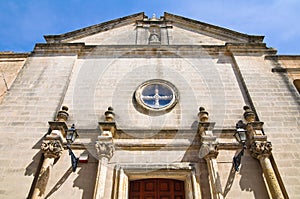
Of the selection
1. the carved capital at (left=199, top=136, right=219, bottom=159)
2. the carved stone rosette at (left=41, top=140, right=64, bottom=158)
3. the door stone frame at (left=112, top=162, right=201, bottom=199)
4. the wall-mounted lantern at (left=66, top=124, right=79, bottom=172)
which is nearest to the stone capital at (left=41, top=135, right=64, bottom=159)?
the carved stone rosette at (left=41, top=140, right=64, bottom=158)

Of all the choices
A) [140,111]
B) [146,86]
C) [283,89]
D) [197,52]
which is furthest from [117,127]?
[283,89]

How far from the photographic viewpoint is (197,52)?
9.38m

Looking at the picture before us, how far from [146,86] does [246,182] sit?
428cm

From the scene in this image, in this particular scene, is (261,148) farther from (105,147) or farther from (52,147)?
(52,147)

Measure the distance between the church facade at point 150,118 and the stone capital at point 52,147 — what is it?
24 mm

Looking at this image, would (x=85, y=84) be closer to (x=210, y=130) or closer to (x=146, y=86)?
(x=146, y=86)

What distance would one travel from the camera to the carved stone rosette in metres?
5.81

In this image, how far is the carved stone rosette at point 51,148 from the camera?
19.1ft

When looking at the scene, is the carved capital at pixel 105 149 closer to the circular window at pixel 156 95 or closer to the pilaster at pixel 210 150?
the circular window at pixel 156 95

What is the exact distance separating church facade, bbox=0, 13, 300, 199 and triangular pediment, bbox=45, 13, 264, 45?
8 centimetres

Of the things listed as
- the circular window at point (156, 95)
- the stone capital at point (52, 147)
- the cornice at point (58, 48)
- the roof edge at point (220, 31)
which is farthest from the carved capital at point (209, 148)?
the cornice at point (58, 48)

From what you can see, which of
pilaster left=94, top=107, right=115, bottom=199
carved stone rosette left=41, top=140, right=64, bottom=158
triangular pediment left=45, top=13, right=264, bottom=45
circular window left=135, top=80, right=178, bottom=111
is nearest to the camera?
pilaster left=94, top=107, right=115, bottom=199

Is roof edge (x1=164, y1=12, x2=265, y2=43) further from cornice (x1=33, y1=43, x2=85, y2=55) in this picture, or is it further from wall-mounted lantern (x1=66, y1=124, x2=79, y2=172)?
wall-mounted lantern (x1=66, y1=124, x2=79, y2=172)

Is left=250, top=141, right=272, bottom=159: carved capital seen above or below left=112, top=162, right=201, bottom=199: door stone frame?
above
